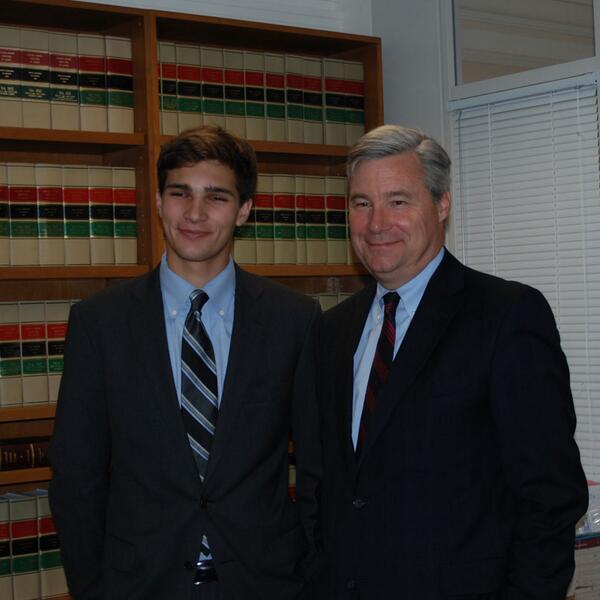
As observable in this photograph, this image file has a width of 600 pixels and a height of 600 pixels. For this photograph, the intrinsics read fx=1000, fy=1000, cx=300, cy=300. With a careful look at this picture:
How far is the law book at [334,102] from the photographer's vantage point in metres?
4.05

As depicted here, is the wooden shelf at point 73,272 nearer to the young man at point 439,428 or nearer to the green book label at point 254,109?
the green book label at point 254,109

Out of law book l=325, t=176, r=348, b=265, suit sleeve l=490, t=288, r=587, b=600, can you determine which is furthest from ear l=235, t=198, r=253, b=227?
law book l=325, t=176, r=348, b=265

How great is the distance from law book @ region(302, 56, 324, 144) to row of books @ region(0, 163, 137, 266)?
0.80 metres

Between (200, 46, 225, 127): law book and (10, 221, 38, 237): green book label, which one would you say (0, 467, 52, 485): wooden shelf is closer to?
(10, 221, 38, 237): green book label

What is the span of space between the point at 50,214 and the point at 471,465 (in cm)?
202

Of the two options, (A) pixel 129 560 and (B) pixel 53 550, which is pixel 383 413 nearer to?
(A) pixel 129 560

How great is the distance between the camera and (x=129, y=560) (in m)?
2.15

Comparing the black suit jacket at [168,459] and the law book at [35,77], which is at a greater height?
the law book at [35,77]

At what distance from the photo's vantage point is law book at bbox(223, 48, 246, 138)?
12.5 ft

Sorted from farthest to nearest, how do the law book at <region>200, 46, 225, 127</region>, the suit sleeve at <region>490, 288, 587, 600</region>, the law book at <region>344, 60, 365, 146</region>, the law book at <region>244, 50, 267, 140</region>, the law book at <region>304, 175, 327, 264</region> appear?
1. the law book at <region>344, 60, 365, 146</region>
2. the law book at <region>304, 175, 327, 264</region>
3. the law book at <region>244, 50, 267, 140</region>
4. the law book at <region>200, 46, 225, 127</region>
5. the suit sleeve at <region>490, 288, 587, 600</region>

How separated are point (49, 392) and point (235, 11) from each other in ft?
5.69

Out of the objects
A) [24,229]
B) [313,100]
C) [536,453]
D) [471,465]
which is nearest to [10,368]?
[24,229]

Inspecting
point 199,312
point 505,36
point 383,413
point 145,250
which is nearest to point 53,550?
point 145,250

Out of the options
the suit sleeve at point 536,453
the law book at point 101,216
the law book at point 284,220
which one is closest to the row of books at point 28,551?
the law book at point 101,216
